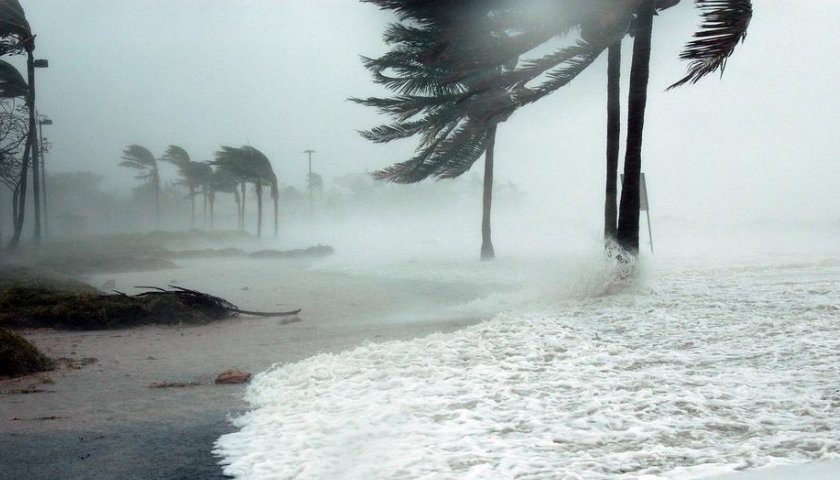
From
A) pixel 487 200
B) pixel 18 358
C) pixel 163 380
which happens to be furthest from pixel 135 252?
pixel 163 380

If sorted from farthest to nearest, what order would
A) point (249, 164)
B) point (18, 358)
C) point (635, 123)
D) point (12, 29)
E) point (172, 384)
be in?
1. point (249, 164)
2. point (12, 29)
3. point (635, 123)
4. point (18, 358)
5. point (172, 384)

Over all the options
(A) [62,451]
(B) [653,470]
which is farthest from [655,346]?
(A) [62,451]

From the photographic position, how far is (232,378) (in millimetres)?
4629

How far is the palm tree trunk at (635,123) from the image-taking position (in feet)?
29.4

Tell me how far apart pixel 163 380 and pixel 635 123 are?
6943 millimetres

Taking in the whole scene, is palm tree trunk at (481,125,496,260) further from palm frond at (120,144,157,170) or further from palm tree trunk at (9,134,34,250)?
palm frond at (120,144,157,170)

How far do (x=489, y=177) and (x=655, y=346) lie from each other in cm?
1481

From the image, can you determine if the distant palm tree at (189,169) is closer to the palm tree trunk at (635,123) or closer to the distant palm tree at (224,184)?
the distant palm tree at (224,184)

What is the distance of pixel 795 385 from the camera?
3.52 meters

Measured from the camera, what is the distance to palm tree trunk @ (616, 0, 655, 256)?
8.95 m

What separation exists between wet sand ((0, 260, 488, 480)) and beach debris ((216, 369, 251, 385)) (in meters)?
0.09

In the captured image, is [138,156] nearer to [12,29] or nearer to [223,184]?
[223,184]

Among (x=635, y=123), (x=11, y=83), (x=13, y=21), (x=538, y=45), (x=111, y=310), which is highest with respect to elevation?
(x=13, y=21)

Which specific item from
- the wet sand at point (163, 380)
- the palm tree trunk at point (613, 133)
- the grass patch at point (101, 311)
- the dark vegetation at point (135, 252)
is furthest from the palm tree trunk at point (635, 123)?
the dark vegetation at point (135, 252)
